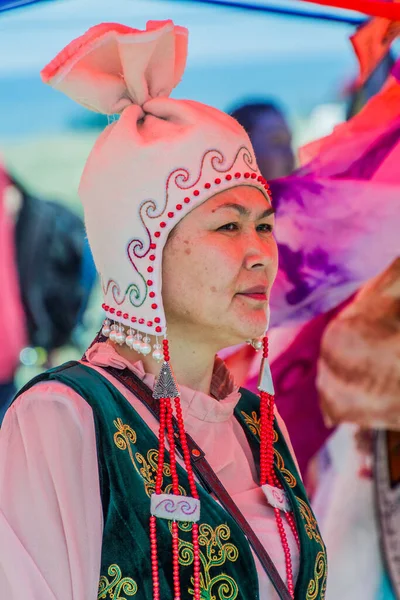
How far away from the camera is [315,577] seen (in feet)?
6.82

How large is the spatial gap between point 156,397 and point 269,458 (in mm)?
382

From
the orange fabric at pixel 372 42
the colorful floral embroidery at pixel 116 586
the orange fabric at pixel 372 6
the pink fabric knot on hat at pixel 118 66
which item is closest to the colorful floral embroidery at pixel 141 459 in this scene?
the colorful floral embroidery at pixel 116 586

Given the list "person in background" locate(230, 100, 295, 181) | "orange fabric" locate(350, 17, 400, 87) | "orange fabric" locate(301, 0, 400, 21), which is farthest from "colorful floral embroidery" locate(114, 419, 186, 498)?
"orange fabric" locate(350, 17, 400, 87)

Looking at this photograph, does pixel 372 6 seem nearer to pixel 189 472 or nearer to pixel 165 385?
pixel 165 385

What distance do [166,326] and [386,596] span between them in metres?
1.73

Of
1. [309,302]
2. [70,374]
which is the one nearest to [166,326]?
[70,374]

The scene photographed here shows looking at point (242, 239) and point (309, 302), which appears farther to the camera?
point (309, 302)

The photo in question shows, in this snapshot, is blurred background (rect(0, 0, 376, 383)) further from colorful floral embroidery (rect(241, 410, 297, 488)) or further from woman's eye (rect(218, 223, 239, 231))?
woman's eye (rect(218, 223, 239, 231))

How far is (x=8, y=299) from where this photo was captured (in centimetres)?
298

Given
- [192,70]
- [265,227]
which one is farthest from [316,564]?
[192,70]

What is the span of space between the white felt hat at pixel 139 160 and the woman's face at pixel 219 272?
34 mm

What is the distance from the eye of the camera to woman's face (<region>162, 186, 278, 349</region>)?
2.01 meters

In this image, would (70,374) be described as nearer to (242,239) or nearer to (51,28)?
(242,239)

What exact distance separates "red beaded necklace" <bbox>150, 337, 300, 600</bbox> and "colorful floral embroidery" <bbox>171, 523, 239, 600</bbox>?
16 mm
